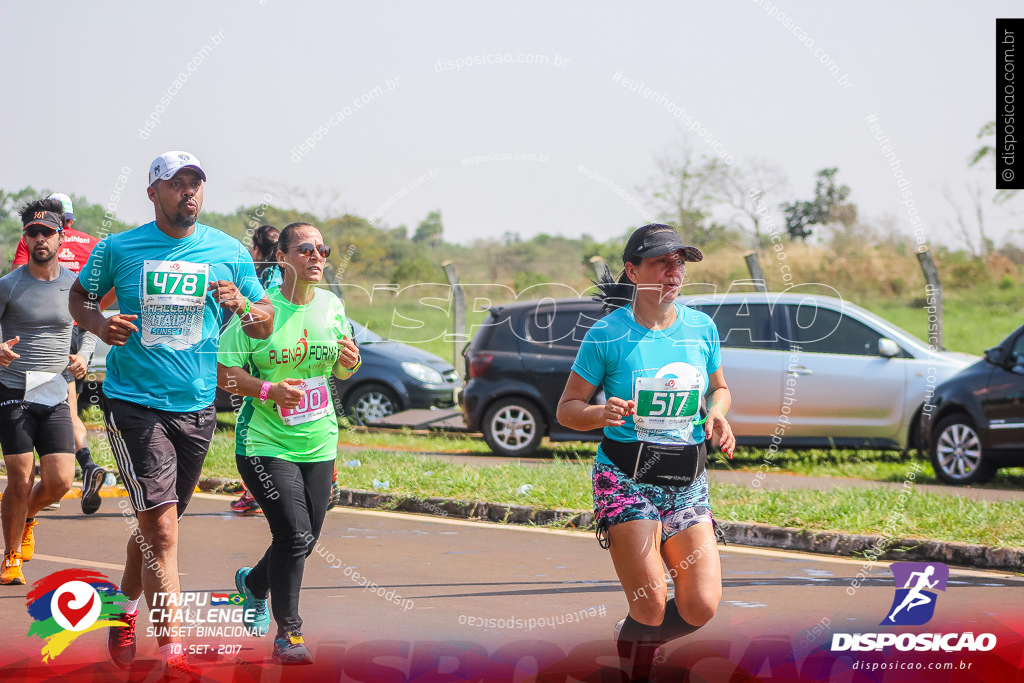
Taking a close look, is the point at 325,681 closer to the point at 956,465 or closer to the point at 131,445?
the point at 131,445

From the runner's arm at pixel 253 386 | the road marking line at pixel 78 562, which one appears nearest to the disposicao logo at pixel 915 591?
the runner's arm at pixel 253 386

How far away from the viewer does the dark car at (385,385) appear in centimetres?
1535

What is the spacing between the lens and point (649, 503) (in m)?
4.51

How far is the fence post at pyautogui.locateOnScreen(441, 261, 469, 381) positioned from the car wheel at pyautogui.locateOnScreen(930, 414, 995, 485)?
22.9ft

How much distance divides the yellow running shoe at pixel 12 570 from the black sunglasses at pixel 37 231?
1.77 meters

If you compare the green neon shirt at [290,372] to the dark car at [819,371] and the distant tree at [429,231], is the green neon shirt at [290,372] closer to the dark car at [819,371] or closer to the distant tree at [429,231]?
the dark car at [819,371]

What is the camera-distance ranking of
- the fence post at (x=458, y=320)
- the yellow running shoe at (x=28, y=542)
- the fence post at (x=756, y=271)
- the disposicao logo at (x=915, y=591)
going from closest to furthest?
the disposicao logo at (x=915, y=591)
the yellow running shoe at (x=28, y=542)
the fence post at (x=756, y=271)
the fence post at (x=458, y=320)

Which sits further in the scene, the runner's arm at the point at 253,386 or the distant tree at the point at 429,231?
the distant tree at the point at 429,231

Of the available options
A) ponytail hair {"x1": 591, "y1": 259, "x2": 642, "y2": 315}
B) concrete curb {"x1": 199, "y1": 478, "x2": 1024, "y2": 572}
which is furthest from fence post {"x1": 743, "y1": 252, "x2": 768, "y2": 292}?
ponytail hair {"x1": 591, "y1": 259, "x2": 642, "y2": 315}

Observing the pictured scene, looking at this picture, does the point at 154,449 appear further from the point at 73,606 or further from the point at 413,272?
the point at 413,272

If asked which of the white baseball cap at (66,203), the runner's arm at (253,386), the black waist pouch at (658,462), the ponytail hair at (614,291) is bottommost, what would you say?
the black waist pouch at (658,462)

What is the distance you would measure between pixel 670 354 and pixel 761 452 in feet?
31.0

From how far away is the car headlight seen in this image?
1550 cm

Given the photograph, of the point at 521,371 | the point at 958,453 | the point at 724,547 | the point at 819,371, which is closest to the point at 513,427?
the point at 521,371
